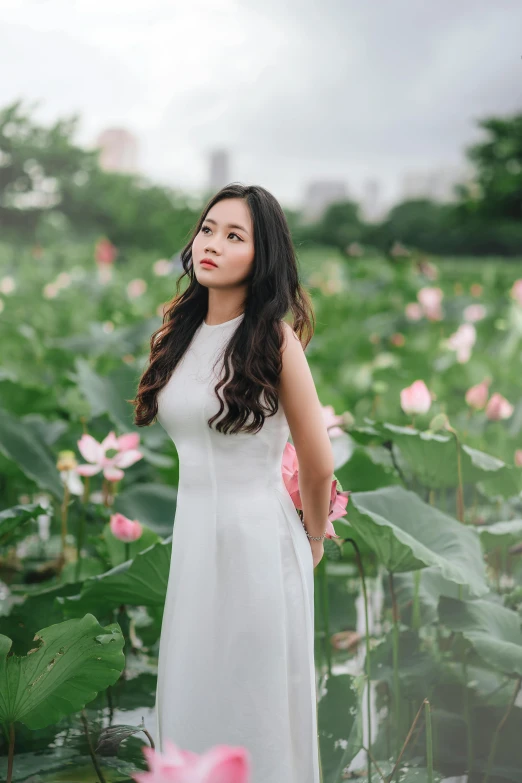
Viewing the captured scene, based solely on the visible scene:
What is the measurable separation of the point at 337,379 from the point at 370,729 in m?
2.05

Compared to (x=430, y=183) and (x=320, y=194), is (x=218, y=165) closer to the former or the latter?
(x=320, y=194)

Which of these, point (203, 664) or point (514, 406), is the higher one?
point (514, 406)

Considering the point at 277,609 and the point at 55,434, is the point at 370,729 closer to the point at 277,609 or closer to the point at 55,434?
the point at 277,609

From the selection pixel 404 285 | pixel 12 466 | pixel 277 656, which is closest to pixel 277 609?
pixel 277 656

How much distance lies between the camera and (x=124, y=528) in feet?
4.99

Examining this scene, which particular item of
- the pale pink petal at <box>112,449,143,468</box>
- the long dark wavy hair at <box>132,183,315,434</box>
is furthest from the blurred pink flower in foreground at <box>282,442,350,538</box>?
the pale pink petal at <box>112,449,143,468</box>

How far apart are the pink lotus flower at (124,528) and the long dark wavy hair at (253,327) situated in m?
0.34

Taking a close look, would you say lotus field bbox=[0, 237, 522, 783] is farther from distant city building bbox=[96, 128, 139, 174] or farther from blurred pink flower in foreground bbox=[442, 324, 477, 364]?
distant city building bbox=[96, 128, 139, 174]

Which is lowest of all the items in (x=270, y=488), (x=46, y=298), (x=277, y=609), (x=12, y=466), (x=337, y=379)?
(x=277, y=609)

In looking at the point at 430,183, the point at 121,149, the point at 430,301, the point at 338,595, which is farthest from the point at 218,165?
the point at 338,595

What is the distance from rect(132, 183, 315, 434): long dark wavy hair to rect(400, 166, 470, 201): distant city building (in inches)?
1352

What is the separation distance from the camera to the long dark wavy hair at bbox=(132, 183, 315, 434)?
1.05 meters

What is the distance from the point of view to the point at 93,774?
58.8 inches

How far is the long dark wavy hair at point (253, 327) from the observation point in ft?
3.44
